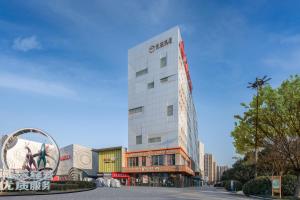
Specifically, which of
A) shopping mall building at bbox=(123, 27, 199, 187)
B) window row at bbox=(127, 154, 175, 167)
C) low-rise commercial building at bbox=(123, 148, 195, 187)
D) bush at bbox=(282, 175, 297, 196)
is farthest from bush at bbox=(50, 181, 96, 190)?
shopping mall building at bbox=(123, 27, 199, 187)

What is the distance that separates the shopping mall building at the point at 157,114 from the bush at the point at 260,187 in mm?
38034

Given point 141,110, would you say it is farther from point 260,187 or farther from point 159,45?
point 260,187

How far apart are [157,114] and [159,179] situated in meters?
14.7

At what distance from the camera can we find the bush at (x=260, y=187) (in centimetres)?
3344

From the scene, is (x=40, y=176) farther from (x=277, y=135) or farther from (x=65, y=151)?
(x=65, y=151)

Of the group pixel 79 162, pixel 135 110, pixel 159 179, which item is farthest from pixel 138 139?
pixel 79 162

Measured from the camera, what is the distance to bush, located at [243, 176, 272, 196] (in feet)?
110

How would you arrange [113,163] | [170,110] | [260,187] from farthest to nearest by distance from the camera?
[113,163] → [170,110] → [260,187]

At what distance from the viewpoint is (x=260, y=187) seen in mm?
33688

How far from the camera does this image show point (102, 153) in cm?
9531

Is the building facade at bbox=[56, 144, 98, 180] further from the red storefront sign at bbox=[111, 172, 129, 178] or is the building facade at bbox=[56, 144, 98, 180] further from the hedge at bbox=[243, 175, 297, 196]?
the hedge at bbox=[243, 175, 297, 196]

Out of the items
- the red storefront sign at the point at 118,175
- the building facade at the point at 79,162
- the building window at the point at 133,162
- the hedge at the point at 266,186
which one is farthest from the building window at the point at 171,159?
the hedge at the point at 266,186

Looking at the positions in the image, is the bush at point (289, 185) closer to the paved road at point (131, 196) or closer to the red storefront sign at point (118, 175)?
the paved road at point (131, 196)

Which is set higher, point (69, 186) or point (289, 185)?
point (289, 185)
